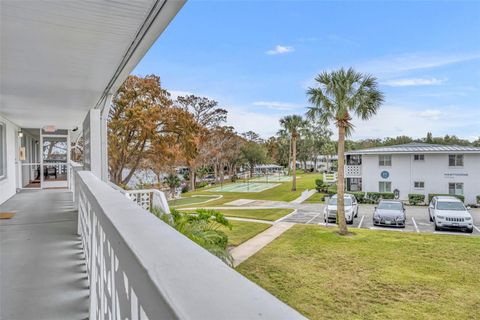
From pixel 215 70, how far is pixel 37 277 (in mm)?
38475

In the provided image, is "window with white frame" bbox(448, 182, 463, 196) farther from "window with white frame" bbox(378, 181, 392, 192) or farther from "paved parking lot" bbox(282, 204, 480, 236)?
"window with white frame" bbox(378, 181, 392, 192)

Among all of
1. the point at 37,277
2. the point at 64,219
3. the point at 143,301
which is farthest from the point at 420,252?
the point at 143,301

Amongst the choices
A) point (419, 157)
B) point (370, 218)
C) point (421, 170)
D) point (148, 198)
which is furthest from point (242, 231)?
point (419, 157)

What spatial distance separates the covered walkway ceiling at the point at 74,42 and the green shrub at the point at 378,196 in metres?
21.4

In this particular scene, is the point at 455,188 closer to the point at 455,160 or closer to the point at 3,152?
the point at 455,160

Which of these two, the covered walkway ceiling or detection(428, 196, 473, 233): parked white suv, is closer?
the covered walkway ceiling

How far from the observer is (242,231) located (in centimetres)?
1425

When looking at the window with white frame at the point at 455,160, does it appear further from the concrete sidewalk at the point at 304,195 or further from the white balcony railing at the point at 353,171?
the concrete sidewalk at the point at 304,195

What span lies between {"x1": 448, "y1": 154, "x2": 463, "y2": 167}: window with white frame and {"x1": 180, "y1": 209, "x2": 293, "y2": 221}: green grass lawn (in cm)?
1149

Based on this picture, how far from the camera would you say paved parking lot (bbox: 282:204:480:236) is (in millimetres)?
15102

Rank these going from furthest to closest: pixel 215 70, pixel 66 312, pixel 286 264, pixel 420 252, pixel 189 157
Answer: pixel 215 70 → pixel 189 157 → pixel 420 252 → pixel 286 264 → pixel 66 312

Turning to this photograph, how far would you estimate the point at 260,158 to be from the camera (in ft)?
143

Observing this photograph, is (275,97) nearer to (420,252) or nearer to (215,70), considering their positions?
(215,70)

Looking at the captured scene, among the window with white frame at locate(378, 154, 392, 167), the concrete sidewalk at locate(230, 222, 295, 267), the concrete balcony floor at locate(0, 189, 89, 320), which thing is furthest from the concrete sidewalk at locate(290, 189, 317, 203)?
the concrete balcony floor at locate(0, 189, 89, 320)
